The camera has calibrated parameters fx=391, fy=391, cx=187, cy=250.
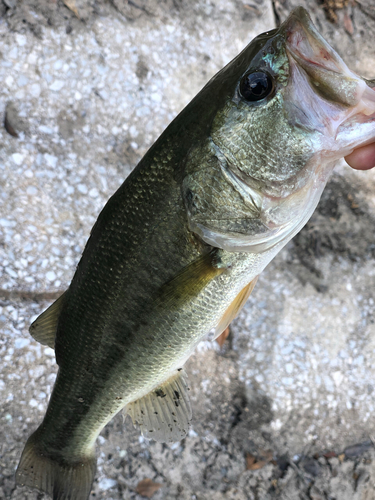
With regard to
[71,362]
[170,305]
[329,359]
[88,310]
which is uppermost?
[170,305]

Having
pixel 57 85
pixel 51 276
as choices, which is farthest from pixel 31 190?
pixel 57 85

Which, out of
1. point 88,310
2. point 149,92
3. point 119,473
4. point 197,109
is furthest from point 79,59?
point 119,473

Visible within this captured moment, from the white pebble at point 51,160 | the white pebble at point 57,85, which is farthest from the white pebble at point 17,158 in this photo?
the white pebble at point 57,85

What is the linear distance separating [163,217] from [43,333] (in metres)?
0.75

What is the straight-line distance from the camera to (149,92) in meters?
2.91

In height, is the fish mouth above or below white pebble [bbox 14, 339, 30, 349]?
above

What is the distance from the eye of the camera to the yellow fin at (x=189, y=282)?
1.24m

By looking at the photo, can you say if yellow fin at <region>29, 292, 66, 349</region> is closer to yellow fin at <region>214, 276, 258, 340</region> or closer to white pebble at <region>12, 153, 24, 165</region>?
yellow fin at <region>214, 276, 258, 340</region>

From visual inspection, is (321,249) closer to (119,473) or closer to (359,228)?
(359,228)

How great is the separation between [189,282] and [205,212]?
228mm

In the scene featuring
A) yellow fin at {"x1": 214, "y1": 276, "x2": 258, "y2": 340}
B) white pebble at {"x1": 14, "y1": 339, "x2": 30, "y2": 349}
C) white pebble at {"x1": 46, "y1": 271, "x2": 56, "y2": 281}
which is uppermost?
yellow fin at {"x1": 214, "y1": 276, "x2": 258, "y2": 340}

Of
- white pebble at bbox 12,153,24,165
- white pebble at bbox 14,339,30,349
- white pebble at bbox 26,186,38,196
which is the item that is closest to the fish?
white pebble at bbox 14,339,30,349

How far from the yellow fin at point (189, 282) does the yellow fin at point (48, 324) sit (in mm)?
472

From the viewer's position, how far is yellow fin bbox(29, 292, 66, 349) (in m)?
1.53
